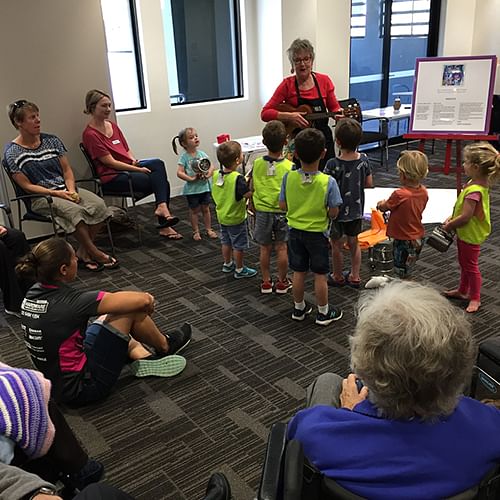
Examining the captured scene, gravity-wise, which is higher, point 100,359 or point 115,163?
point 115,163

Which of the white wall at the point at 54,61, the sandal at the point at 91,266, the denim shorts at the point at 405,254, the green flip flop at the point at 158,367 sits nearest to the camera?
the green flip flop at the point at 158,367

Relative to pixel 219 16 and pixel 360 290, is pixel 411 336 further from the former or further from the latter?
pixel 219 16

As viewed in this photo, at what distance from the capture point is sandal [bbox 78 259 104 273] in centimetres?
405

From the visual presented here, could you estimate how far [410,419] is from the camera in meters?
1.09

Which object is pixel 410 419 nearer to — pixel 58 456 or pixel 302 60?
pixel 58 456

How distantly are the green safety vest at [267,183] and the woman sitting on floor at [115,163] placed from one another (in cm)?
149

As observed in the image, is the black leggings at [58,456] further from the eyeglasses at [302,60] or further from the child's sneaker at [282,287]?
the eyeglasses at [302,60]

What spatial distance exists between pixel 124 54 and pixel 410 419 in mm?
5034

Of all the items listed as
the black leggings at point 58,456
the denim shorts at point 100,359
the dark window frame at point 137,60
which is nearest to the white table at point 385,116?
the dark window frame at point 137,60

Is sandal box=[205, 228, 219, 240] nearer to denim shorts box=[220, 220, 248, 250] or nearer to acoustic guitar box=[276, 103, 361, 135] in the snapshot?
denim shorts box=[220, 220, 248, 250]

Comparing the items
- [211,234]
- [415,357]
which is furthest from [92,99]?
[415,357]

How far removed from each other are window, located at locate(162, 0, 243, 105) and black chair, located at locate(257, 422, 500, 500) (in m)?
5.14

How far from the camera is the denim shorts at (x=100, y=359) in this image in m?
2.41

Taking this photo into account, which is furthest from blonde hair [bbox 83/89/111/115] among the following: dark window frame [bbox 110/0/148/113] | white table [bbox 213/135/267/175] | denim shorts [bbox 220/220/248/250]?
denim shorts [bbox 220/220/248/250]
